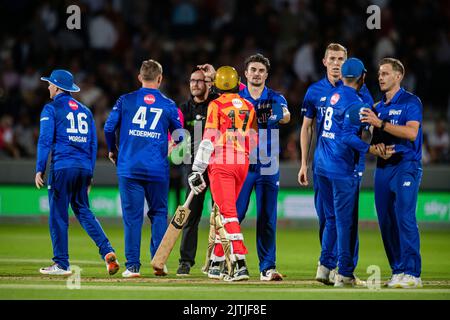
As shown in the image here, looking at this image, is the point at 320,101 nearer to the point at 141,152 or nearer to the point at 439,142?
the point at 141,152

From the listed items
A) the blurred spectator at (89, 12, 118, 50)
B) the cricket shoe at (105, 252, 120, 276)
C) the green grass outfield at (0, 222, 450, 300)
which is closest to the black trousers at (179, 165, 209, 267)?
the green grass outfield at (0, 222, 450, 300)

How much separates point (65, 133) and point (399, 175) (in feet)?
13.6

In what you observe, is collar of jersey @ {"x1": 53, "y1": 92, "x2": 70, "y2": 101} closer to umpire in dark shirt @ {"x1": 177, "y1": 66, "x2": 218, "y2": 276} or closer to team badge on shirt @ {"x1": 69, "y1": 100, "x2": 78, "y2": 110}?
team badge on shirt @ {"x1": 69, "y1": 100, "x2": 78, "y2": 110}

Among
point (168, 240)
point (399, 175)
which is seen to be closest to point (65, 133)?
point (168, 240)

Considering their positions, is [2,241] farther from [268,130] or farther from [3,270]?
[268,130]

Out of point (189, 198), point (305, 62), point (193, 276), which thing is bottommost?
point (193, 276)

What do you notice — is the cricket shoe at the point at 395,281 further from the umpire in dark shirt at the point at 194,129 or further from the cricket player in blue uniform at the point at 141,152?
the cricket player in blue uniform at the point at 141,152

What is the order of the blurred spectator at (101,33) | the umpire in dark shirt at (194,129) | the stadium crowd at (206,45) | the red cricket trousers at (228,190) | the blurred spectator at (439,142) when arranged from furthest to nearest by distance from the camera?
the blurred spectator at (101,33) → the stadium crowd at (206,45) → the blurred spectator at (439,142) → the umpire in dark shirt at (194,129) → the red cricket trousers at (228,190)

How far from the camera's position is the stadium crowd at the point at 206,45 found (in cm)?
2200

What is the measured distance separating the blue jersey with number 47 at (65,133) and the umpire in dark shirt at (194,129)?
134cm

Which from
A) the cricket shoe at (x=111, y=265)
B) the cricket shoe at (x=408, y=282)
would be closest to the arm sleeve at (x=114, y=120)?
the cricket shoe at (x=111, y=265)

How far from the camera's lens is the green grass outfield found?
→ 10.5 meters

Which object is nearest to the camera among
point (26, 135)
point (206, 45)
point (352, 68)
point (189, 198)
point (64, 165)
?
point (352, 68)

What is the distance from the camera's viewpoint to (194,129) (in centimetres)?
1291
